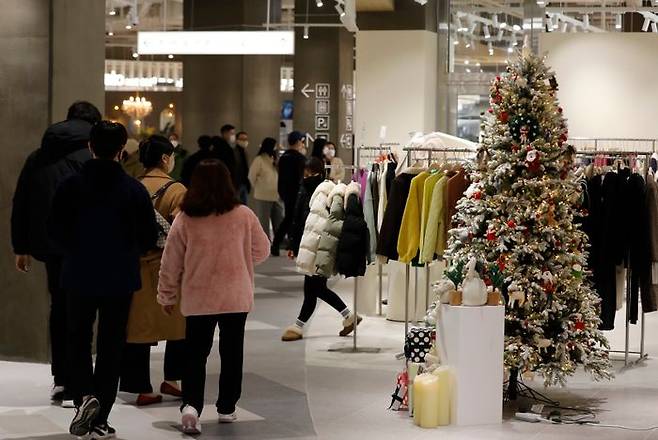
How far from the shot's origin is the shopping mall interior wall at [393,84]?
14.3m

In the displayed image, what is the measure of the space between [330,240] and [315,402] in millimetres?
1965

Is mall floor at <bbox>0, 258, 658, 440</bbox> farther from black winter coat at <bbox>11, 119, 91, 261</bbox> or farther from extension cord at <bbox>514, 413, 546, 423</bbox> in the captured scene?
black winter coat at <bbox>11, 119, 91, 261</bbox>

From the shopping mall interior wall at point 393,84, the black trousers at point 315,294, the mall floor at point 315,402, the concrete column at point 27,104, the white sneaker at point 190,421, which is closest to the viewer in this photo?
the white sneaker at point 190,421

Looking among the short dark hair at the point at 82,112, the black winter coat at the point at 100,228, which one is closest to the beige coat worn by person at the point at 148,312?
the black winter coat at the point at 100,228

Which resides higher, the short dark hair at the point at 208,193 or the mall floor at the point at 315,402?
the short dark hair at the point at 208,193

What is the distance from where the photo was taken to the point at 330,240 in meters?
9.11

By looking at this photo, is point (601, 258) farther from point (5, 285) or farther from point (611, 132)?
point (611, 132)

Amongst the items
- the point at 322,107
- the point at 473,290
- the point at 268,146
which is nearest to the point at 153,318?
the point at 473,290

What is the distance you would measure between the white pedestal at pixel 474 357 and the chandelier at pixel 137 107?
95.7 ft

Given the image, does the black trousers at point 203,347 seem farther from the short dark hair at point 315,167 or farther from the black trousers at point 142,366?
the short dark hair at point 315,167

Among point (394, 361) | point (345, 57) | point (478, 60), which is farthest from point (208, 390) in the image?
point (345, 57)

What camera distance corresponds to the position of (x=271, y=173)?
16922mm

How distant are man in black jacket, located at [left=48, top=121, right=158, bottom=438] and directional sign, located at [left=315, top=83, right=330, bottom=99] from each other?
46.6 ft

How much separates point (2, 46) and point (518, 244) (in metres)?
3.79
